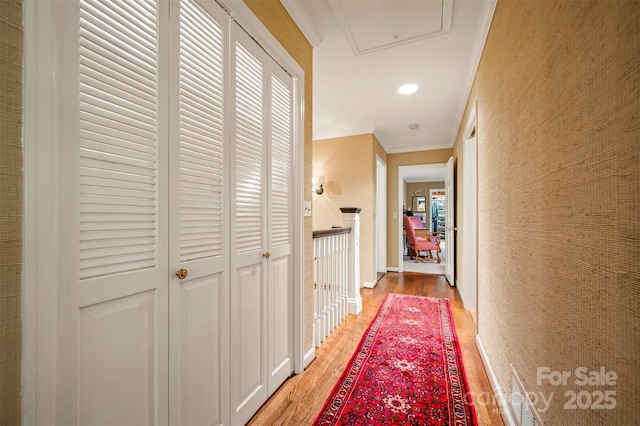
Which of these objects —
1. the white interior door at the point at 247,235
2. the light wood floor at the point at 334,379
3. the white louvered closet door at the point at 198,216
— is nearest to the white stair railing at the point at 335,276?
the light wood floor at the point at 334,379

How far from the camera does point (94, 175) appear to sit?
79cm

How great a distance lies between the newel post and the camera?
2.99 meters

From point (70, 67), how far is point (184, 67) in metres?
0.42

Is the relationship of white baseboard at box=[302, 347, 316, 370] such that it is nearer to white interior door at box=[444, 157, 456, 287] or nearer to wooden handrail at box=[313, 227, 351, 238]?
wooden handrail at box=[313, 227, 351, 238]

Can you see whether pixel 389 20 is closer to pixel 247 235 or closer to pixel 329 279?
pixel 247 235

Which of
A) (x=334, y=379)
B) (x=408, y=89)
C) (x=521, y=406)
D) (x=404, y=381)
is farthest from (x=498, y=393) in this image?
(x=408, y=89)

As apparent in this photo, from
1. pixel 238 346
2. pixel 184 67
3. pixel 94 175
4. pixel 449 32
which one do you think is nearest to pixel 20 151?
pixel 94 175

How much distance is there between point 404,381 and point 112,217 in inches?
74.8

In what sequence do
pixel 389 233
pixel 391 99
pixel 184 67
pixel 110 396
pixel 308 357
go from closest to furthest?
pixel 110 396
pixel 184 67
pixel 308 357
pixel 391 99
pixel 389 233

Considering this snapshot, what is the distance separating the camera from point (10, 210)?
24.8 inches

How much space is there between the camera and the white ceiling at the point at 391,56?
72.2 inches

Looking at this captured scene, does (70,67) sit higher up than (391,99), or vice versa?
(391,99)

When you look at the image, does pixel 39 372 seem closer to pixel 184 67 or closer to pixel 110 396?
pixel 110 396

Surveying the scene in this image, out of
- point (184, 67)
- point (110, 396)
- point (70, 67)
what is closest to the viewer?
point (70, 67)
